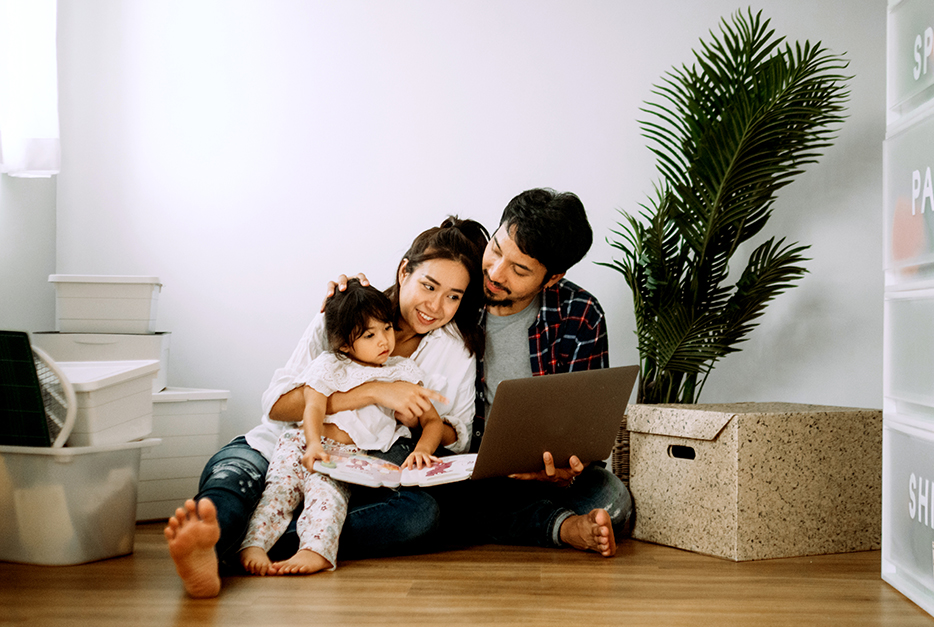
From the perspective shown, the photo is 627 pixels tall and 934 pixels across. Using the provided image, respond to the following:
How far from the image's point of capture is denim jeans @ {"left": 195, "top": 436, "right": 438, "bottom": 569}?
5.04 feet

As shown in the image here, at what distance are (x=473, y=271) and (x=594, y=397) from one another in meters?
0.46

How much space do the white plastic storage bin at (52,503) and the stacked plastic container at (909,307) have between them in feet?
5.14

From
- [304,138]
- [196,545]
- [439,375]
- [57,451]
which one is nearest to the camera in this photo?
[196,545]

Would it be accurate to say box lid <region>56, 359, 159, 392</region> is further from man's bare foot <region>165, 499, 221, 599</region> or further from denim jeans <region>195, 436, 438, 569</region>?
man's bare foot <region>165, 499, 221, 599</region>

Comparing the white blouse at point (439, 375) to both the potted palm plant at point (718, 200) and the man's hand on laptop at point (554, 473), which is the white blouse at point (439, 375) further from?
the potted palm plant at point (718, 200)

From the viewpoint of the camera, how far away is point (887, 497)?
151cm

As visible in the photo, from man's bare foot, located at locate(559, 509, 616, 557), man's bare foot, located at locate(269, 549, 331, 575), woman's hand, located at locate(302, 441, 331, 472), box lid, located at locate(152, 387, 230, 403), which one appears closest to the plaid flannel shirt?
man's bare foot, located at locate(559, 509, 616, 557)

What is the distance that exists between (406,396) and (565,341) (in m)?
0.45

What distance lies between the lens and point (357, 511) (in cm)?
164

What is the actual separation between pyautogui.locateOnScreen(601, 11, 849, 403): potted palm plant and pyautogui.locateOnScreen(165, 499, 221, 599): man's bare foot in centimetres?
119

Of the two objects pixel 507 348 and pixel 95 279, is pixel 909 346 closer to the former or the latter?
pixel 507 348

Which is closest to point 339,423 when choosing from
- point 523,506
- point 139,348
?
point 523,506

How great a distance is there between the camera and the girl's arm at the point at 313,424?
63.8 inches

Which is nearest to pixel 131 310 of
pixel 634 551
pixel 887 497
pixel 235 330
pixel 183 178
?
pixel 235 330
